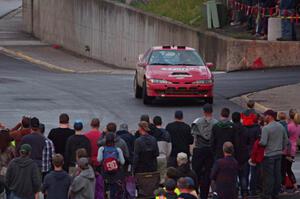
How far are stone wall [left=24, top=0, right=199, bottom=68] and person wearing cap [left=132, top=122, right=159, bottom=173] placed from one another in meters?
23.5

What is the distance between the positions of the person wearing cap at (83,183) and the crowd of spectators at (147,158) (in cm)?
1

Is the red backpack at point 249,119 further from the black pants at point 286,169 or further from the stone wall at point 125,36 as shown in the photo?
the stone wall at point 125,36

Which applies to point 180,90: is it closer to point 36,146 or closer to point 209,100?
point 209,100

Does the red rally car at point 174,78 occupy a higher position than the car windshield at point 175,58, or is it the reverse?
the car windshield at point 175,58

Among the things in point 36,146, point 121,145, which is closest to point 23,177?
point 36,146

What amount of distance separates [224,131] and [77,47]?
3345cm

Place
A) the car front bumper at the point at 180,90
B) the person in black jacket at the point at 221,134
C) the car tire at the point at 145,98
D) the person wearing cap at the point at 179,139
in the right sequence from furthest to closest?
the car tire at the point at 145,98 < the car front bumper at the point at 180,90 < the person wearing cap at the point at 179,139 < the person in black jacket at the point at 221,134

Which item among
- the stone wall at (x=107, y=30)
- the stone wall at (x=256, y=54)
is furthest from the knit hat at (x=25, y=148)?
the stone wall at (x=107, y=30)

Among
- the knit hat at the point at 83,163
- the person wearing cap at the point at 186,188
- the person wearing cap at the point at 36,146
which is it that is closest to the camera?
the person wearing cap at the point at 186,188

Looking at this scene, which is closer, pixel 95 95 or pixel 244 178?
pixel 244 178

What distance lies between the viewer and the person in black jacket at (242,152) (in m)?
17.9

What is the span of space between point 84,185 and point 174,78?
509 inches

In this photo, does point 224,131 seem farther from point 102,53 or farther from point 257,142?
point 102,53

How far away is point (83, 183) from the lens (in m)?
15.4
